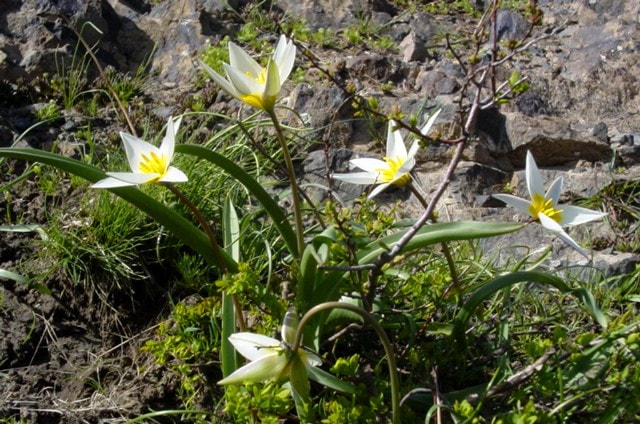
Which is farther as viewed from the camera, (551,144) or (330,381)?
(551,144)

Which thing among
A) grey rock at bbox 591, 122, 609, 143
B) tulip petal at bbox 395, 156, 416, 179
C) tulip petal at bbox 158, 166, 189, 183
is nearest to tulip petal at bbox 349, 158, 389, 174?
tulip petal at bbox 395, 156, 416, 179

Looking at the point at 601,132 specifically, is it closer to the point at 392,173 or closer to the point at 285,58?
the point at 392,173

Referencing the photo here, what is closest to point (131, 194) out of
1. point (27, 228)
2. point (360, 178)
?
point (360, 178)

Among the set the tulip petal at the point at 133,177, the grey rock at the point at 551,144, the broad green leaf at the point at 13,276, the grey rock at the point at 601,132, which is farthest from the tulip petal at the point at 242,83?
the grey rock at the point at 601,132

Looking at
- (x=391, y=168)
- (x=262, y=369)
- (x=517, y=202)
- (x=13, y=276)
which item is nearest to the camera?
(x=262, y=369)

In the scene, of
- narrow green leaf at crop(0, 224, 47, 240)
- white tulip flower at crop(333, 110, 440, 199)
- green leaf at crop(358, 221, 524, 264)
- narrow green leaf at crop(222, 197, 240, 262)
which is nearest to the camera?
green leaf at crop(358, 221, 524, 264)

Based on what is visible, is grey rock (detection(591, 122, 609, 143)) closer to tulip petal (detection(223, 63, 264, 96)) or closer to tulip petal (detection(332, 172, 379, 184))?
tulip petal (detection(332, 172, 379, 184))

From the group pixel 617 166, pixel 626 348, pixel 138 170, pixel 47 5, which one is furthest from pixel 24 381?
pixel 617 166
